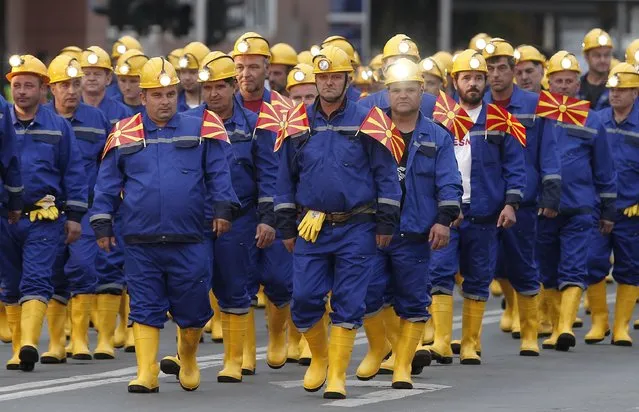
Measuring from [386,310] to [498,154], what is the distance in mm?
1739

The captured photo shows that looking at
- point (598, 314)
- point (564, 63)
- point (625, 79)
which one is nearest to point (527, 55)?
point (564, 63)

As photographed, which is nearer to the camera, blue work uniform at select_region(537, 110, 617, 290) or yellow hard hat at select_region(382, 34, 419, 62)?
yellow hard hat at select_region(382, 34, 419, 62)

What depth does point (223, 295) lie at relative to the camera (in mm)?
14781

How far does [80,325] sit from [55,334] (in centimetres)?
38

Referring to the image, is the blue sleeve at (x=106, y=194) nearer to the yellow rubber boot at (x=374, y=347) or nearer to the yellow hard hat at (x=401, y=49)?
the yellow rubber boot at (x=374, y=347)

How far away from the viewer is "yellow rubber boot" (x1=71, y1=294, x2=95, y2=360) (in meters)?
16.2

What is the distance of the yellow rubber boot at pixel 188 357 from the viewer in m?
14.1

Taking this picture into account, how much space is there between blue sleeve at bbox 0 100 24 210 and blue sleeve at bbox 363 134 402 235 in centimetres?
273

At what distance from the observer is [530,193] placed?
16547mm

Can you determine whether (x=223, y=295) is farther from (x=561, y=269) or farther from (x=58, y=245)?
(x=561, y=269)

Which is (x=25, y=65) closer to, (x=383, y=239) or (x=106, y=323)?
(x=106, y=323)

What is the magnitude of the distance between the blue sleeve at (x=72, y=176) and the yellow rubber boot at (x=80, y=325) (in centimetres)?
100

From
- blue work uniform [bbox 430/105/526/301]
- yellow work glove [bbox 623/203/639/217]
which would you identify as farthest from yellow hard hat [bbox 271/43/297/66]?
blue work uniform [bbox 430/105/526/301]

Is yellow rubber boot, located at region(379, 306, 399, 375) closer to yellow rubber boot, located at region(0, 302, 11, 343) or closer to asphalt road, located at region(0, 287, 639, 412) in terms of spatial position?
asphalt road, located at region(0, 287, 639, 412)
